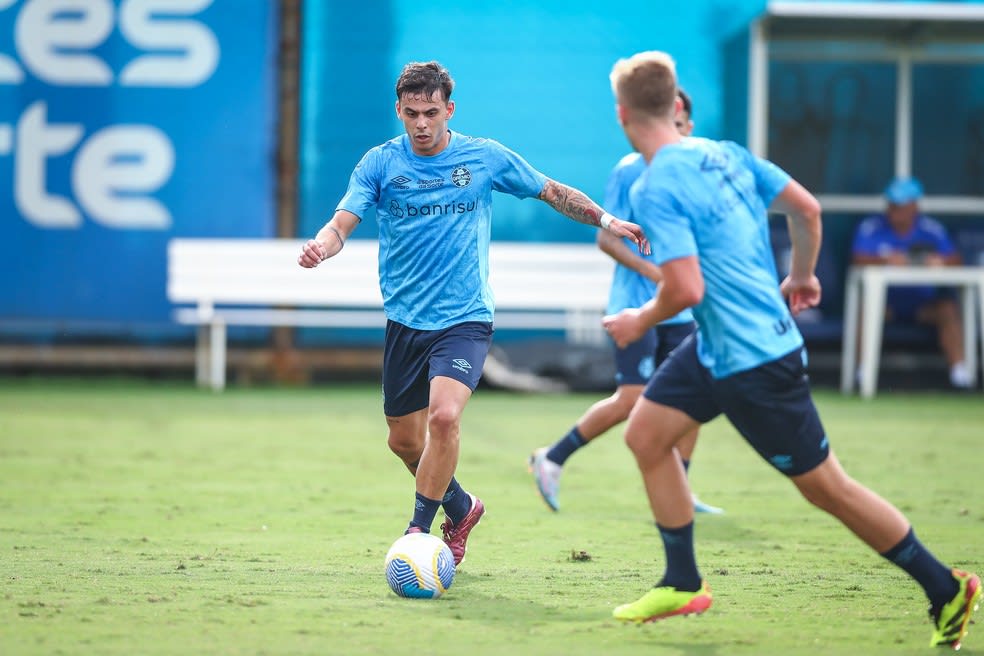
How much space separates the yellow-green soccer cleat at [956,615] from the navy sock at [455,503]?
89.6 inches

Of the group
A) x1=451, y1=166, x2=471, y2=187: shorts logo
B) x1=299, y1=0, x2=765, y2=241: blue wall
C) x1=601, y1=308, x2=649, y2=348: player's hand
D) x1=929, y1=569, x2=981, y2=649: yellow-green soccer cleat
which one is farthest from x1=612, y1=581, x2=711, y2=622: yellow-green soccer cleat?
x1=299, y1=0, x2=765, y2=241: blue wall

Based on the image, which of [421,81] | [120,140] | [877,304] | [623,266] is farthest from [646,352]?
[120,140]

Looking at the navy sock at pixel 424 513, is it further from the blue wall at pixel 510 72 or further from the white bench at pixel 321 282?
the blue wall at pixel 510 72

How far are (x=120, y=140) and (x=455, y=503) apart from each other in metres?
10.4

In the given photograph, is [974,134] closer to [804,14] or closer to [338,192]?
[804,14]

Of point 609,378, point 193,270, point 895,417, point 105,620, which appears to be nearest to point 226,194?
point 193,270

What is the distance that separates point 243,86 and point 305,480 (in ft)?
25.4

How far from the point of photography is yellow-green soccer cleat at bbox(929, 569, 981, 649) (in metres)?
4.91

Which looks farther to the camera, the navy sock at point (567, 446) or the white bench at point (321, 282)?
the white bench at point (321, 282)

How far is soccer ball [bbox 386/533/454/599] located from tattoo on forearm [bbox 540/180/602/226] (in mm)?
1626

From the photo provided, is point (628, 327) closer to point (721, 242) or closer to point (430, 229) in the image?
point (721, 242)

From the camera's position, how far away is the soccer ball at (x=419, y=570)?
18.9ft

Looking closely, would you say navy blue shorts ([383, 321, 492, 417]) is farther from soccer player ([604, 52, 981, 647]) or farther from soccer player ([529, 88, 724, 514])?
soccer player ([529, 88, 724, 514])

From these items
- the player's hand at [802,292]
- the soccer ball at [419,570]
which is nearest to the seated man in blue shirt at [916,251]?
the player's hand at [802,292]
